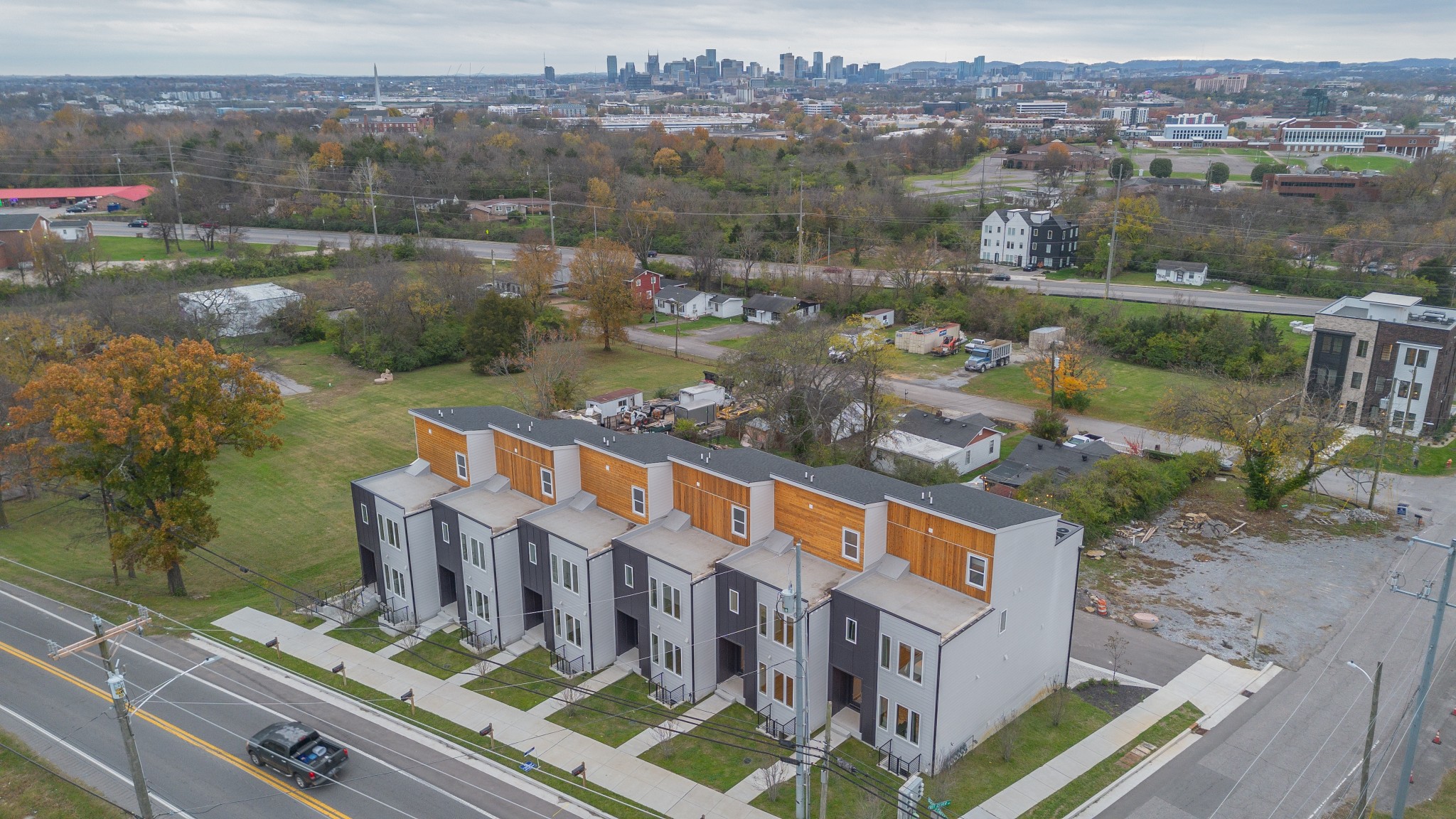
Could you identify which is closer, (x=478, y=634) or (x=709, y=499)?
(x=709, y=499)

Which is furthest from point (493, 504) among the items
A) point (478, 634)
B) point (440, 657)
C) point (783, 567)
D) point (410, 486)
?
point (783, 567)

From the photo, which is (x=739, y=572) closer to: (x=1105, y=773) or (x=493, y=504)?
(x=493, y=504)

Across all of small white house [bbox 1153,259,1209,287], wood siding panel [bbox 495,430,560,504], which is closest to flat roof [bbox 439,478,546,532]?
wood siding panel [bbox 495,430,560,504]

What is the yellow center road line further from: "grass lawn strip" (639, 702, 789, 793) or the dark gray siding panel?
the dark gray siding panel

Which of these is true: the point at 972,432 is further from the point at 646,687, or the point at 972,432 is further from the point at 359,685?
the point at 359,685

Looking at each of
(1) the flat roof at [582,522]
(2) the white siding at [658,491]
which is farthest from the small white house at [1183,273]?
(1) the flat roof at [582,522]

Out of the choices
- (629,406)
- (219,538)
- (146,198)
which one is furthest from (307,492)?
(146,198)

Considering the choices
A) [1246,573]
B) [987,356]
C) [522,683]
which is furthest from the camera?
[987,356]
